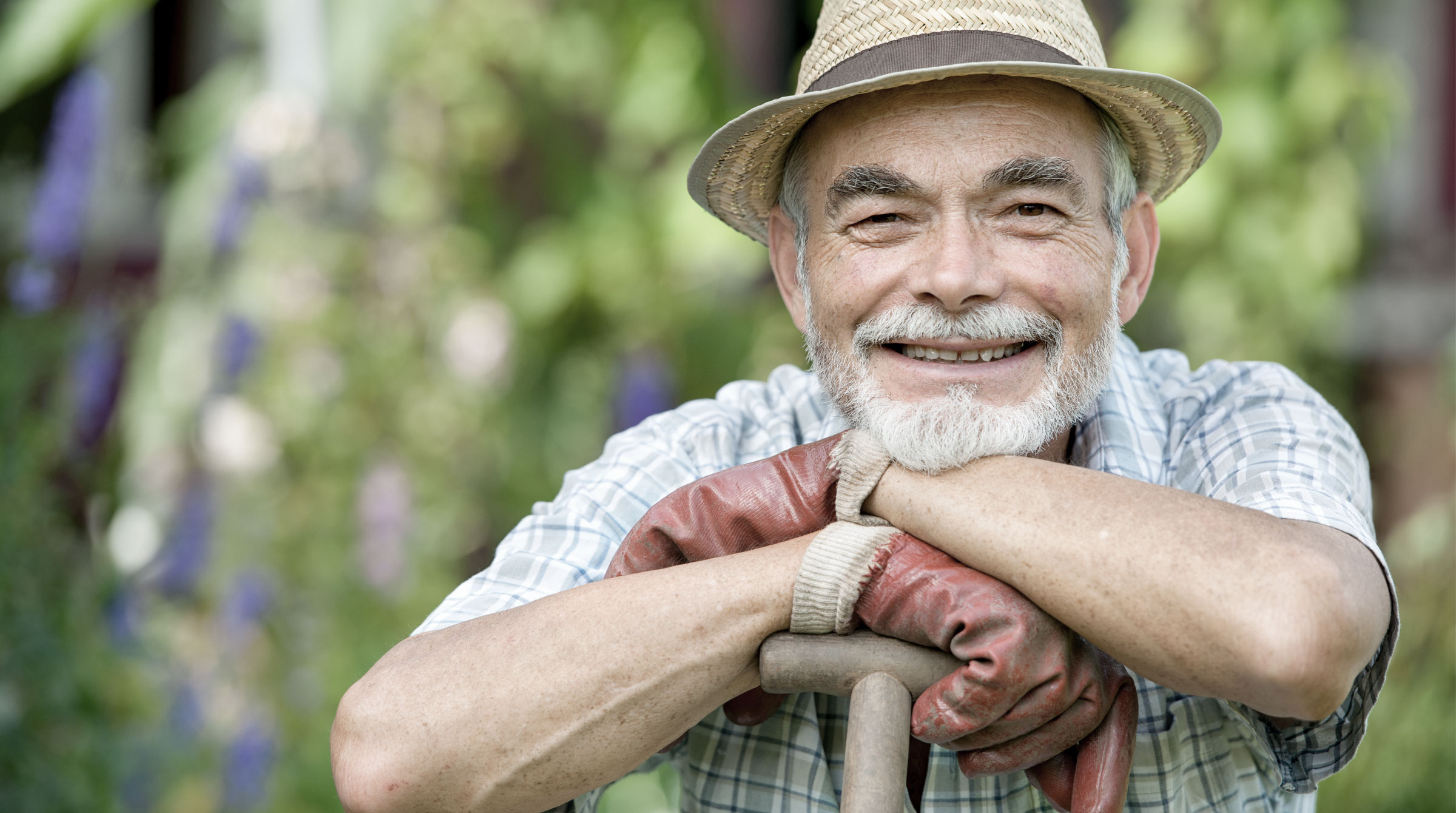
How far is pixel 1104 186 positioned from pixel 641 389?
2.40m

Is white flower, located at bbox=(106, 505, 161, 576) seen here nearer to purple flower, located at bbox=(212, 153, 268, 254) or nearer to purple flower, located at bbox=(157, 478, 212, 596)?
purple flower, located at bbox=(157, 478, 212, 596)

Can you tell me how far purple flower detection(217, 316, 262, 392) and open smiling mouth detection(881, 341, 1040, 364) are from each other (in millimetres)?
2740

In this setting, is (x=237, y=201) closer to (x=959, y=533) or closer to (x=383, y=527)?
(x=383, y=527)

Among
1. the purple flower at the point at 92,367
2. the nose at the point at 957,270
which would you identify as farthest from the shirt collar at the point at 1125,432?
the purple flower at the point at 92,367

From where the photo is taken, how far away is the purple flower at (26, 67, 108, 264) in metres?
3.37

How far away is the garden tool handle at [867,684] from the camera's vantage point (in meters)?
1.47

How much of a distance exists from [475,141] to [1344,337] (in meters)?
3.47

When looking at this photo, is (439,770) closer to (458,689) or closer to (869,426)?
(458,689)

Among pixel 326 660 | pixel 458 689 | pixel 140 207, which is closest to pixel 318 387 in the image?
pixel 326 660

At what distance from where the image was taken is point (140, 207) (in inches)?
226

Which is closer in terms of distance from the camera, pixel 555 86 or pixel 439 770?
pixel 439 770

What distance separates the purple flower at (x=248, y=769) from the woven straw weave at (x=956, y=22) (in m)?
2.49

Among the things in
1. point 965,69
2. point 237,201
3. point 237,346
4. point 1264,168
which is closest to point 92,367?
point 237,346

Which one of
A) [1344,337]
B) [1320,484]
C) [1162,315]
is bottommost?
[1344,337]
